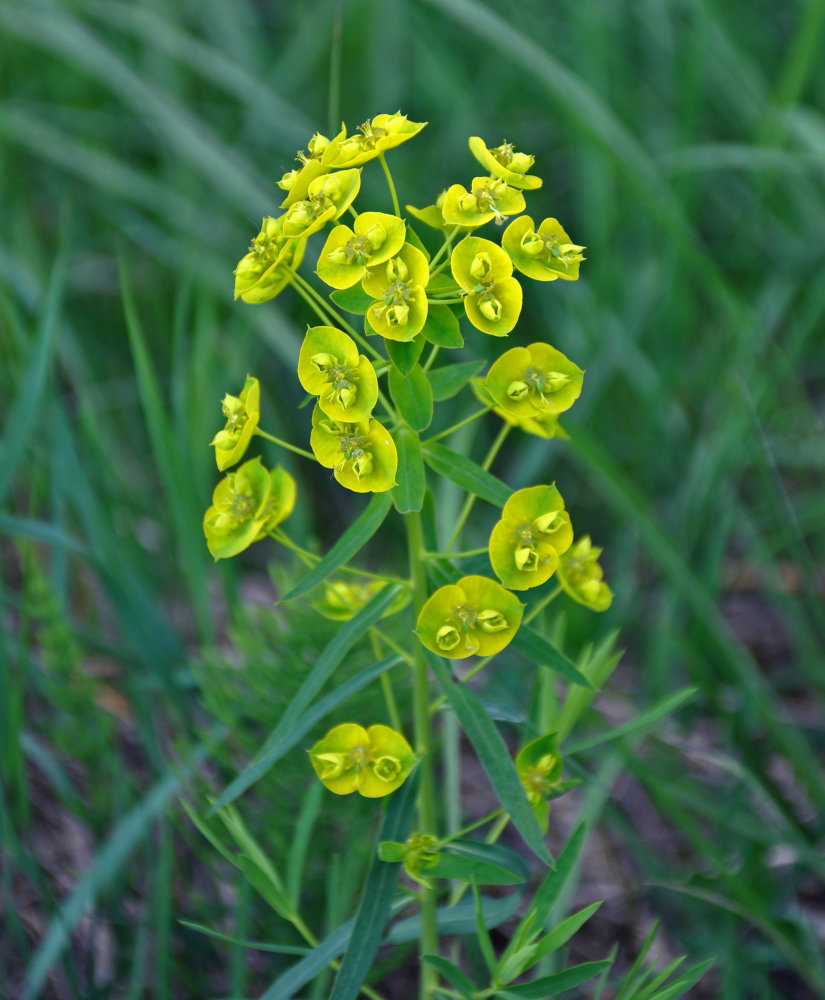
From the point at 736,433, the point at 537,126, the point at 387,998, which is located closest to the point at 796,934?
the point at 387,998

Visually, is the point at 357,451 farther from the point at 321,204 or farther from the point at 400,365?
the point at 321,204

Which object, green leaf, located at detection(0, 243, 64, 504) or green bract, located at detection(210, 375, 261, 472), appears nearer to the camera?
green bract, located at detection(210, 375, 261, 472)

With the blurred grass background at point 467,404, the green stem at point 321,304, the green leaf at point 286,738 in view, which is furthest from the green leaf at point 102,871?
the green stem at point 321,304

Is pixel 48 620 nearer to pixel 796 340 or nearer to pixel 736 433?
pixel 736 433

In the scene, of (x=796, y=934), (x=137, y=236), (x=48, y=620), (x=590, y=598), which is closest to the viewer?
(x=590, y=598)

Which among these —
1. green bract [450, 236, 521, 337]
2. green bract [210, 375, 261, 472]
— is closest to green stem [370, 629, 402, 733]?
green bract [210, 375, 261, 472]

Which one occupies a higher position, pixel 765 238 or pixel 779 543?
pixel 765 238

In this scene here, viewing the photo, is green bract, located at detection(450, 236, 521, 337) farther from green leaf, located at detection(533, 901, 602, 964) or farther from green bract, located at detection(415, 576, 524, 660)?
green leaf, located at detection(533, 901, 602, 964)
